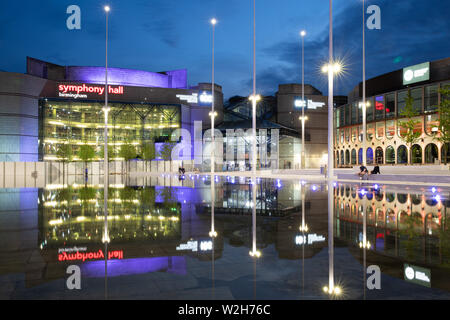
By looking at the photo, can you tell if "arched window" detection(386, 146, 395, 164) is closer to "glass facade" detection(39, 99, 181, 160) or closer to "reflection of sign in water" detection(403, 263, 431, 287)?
"glass facade" detection(39, 99, 181, 160)

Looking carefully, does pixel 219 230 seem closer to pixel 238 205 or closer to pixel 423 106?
pixel 238 205

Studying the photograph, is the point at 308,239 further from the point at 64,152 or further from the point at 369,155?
the point at 369,155

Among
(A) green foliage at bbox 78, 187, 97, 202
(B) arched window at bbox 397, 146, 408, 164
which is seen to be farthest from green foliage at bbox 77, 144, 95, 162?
(B) arched window at bbox 397, 146, 408, 164

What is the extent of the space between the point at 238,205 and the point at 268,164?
55536 millimetres

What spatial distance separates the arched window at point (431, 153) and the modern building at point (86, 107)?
38.2 metres

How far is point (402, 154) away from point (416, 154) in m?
2.64

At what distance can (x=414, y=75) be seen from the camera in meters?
55.1

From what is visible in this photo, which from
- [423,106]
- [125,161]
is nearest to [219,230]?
[423,106]

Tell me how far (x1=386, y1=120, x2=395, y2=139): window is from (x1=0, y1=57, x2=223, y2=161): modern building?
105 ft

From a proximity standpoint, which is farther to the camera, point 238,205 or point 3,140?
point 3,140

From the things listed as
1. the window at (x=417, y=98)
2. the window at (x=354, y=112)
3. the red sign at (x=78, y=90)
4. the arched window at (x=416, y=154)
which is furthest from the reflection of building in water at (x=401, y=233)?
the red sign at (x=78, y=90)

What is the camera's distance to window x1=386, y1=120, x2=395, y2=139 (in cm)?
5800
